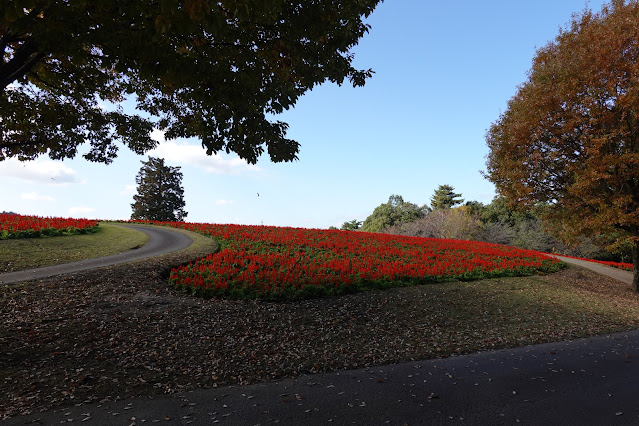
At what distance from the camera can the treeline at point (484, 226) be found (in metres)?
29.3

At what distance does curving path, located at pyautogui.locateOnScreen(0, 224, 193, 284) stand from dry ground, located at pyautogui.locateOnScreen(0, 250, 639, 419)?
135cm

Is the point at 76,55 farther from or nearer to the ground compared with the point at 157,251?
farther from the ground

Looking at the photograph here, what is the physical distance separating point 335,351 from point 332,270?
21.9 feet

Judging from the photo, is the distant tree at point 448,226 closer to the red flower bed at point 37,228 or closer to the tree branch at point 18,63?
the red flower bed at point 37,228

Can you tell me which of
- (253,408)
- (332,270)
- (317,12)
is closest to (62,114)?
(317,12)

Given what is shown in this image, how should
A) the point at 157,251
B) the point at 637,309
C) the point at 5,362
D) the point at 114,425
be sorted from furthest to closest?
1. the point at 157,251
2. the point at 637,309
3. the point at 5,362
4. the point at 114,425

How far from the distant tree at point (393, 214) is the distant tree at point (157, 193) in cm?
2609

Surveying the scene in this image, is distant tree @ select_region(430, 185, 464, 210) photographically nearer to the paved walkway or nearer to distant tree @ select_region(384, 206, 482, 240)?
distant tree @ select_region(384, 206, 482, 240)

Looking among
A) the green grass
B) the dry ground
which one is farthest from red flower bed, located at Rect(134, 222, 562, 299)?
the green grass

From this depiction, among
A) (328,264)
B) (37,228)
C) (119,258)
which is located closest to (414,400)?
(328,264)

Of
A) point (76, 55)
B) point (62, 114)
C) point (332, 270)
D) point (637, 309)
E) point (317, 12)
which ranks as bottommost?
point (637, 309)

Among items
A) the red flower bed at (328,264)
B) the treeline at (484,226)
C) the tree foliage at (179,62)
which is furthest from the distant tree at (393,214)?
the tree foliage at (179,62)

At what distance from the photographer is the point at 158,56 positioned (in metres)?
4.69

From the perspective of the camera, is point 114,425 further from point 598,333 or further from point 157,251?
point 157,251
